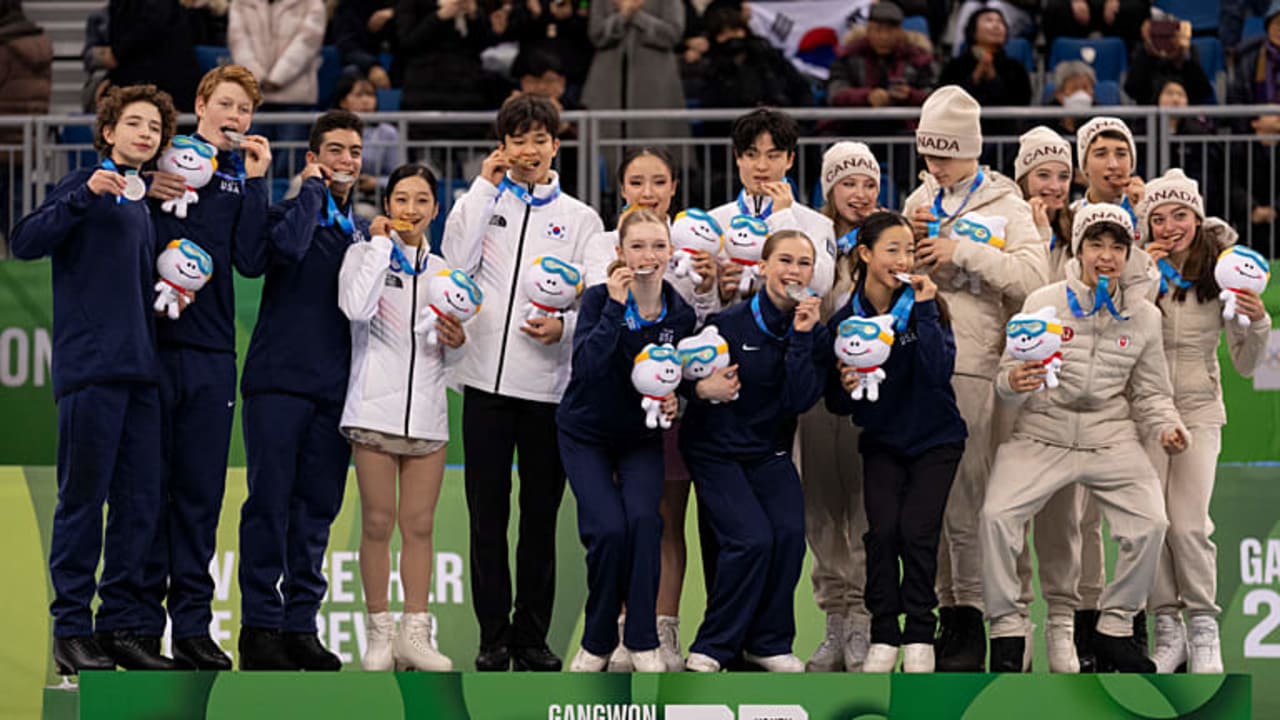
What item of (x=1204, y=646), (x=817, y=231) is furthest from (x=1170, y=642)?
(x=817, y=231)

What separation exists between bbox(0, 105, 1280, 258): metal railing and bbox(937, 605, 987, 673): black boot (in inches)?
149

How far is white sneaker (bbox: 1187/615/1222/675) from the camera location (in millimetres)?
8102

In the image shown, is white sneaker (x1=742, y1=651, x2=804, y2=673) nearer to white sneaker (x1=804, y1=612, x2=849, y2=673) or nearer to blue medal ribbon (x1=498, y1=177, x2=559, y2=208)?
white sneaker (x1=804, y1=612, x2=849, y2=673)

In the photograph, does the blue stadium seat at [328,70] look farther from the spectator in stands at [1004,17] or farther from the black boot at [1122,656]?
the black boot at [1122,656]

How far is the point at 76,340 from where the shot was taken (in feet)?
24.6

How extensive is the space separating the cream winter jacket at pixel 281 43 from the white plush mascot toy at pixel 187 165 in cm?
492

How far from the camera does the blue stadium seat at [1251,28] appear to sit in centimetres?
1310

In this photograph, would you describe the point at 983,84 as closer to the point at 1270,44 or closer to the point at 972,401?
the point at 1270,44

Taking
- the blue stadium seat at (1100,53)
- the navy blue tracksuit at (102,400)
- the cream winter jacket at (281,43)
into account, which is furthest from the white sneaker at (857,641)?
the blue stadium seat at (1100,53)

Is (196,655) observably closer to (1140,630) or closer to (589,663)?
(589,663)

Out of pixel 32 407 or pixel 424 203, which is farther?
pixel 32 407

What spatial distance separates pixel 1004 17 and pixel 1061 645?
647 centimetres

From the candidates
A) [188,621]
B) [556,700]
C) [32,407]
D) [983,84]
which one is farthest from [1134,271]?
[32,407]

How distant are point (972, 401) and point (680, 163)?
13.9 feet
